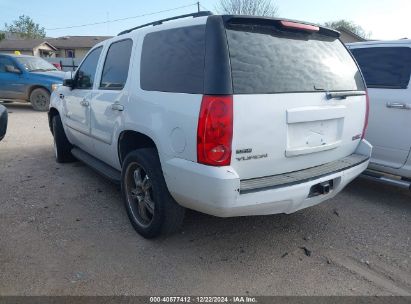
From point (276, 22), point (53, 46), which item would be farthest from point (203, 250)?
point (53, 46)

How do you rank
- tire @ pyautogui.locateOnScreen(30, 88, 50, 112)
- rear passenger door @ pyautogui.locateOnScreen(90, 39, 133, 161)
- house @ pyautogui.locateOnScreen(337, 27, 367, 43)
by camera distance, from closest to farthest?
rear passenger door @ pyautogui.locateOnScreen(90, 39, 133, 161)
tire @ pyautogui.locateOnScreen(30, 88, 50, 112)
house @ pyautogui.locateOnScreen(337, 27, 367, 43)

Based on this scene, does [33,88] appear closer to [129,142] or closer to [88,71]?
[88,71]

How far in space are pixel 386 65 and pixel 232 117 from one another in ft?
9.42

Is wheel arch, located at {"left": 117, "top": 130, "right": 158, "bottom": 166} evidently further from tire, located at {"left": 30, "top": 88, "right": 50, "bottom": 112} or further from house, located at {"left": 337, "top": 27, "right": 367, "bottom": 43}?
house, located at {"left": 337, "top": 27, "right": 367, "bottom": 43}

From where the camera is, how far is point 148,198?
3289mm

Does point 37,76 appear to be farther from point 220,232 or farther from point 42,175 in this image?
point 220,232

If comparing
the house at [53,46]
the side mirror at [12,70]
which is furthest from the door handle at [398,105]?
the house at [53,46]

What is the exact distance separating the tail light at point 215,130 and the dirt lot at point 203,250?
993 mm

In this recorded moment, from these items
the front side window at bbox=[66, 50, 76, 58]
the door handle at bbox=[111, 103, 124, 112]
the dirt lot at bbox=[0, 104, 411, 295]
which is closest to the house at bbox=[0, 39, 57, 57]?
the front side window at bbox=[66, 50, 76, 58]

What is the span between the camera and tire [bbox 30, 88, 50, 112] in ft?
38.3

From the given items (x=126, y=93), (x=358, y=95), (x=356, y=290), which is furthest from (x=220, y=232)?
(x=358, y=95)

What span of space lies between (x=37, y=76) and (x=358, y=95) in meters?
10.9

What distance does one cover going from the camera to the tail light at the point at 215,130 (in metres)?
2.43

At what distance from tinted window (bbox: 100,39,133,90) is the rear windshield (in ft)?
4.59
